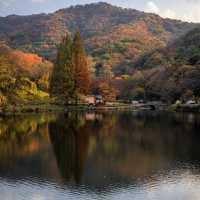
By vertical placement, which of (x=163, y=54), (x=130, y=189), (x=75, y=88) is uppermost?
(x=163, y=54)

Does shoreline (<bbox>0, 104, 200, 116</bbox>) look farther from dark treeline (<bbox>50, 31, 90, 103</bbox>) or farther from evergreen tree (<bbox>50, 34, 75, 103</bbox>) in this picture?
dark treeline (<bbox>50, 31, 90, 103</bbox>)

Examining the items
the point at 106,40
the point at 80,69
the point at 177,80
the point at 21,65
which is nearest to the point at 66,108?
the point at 80,69

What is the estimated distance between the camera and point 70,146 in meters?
28.6

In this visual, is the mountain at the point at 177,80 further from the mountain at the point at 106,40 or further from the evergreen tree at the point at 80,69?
the mountain at the point at 106,40

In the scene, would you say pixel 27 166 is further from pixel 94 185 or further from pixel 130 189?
pixel 130 189

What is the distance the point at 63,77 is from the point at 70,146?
32865 millimetres

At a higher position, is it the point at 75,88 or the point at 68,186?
the point at 75,88

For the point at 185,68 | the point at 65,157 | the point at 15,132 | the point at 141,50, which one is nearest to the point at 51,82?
the point at 185,68

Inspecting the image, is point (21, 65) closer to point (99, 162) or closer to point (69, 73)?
point (69, 73)

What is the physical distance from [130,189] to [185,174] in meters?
3.96

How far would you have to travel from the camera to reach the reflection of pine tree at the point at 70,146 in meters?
21.2

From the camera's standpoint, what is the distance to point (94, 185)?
60.5 feet

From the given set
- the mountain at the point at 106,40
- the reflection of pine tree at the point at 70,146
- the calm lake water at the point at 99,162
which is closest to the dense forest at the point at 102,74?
the mountain at the point at 106,40

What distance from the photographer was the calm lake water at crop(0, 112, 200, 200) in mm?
17531
